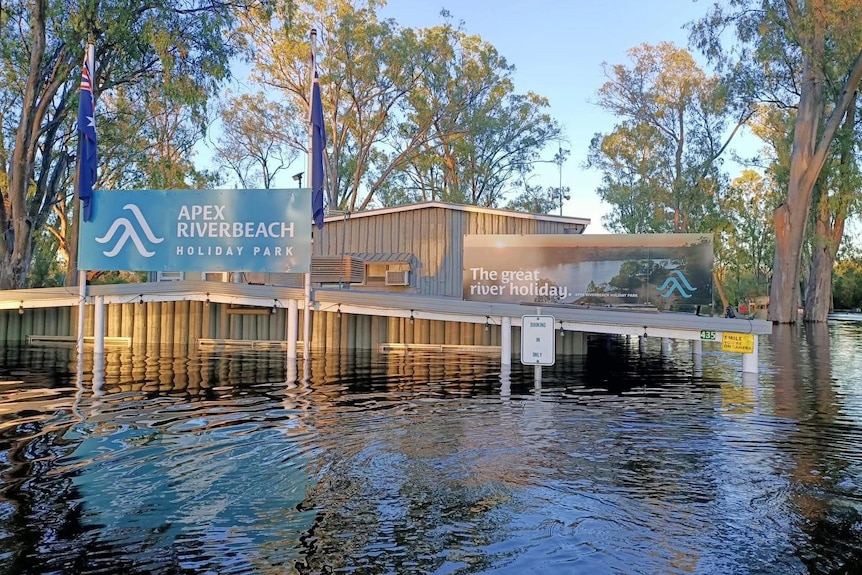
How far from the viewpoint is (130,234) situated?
49.4 feet

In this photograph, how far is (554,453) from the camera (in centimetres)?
729

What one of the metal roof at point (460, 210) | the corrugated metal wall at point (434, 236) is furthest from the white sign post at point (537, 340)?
the corrugated metal wall at point (434, 236)

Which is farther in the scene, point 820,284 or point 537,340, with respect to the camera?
point 820,284

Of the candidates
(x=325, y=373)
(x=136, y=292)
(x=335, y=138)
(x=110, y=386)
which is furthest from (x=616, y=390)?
(x=335, y=138)

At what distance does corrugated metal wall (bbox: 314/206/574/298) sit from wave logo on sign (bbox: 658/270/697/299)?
18.3ft

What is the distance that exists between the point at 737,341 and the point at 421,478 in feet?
30.6

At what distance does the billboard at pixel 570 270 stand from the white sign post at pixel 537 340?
8.47 m

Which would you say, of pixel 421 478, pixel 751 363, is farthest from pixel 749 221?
pixel 421 478

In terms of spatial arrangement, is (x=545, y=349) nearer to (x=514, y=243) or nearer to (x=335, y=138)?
(x=514, y=243)

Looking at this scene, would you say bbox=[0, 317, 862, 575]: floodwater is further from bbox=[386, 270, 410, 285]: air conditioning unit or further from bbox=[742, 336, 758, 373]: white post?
bbox=[386, 270, 410, 285]: air conditioning unit

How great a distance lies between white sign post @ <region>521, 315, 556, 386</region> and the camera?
39.0 feet

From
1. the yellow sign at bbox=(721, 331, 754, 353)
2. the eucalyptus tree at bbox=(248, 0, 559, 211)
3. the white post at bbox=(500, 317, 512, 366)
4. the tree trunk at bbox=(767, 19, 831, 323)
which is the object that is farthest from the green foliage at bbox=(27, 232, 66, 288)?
the yellow sign at bbox=(721, 331, 754, 353)

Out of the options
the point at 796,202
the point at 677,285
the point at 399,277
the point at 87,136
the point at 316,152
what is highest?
the point at 796,202

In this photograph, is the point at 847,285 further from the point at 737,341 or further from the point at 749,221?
the point at 737,341
